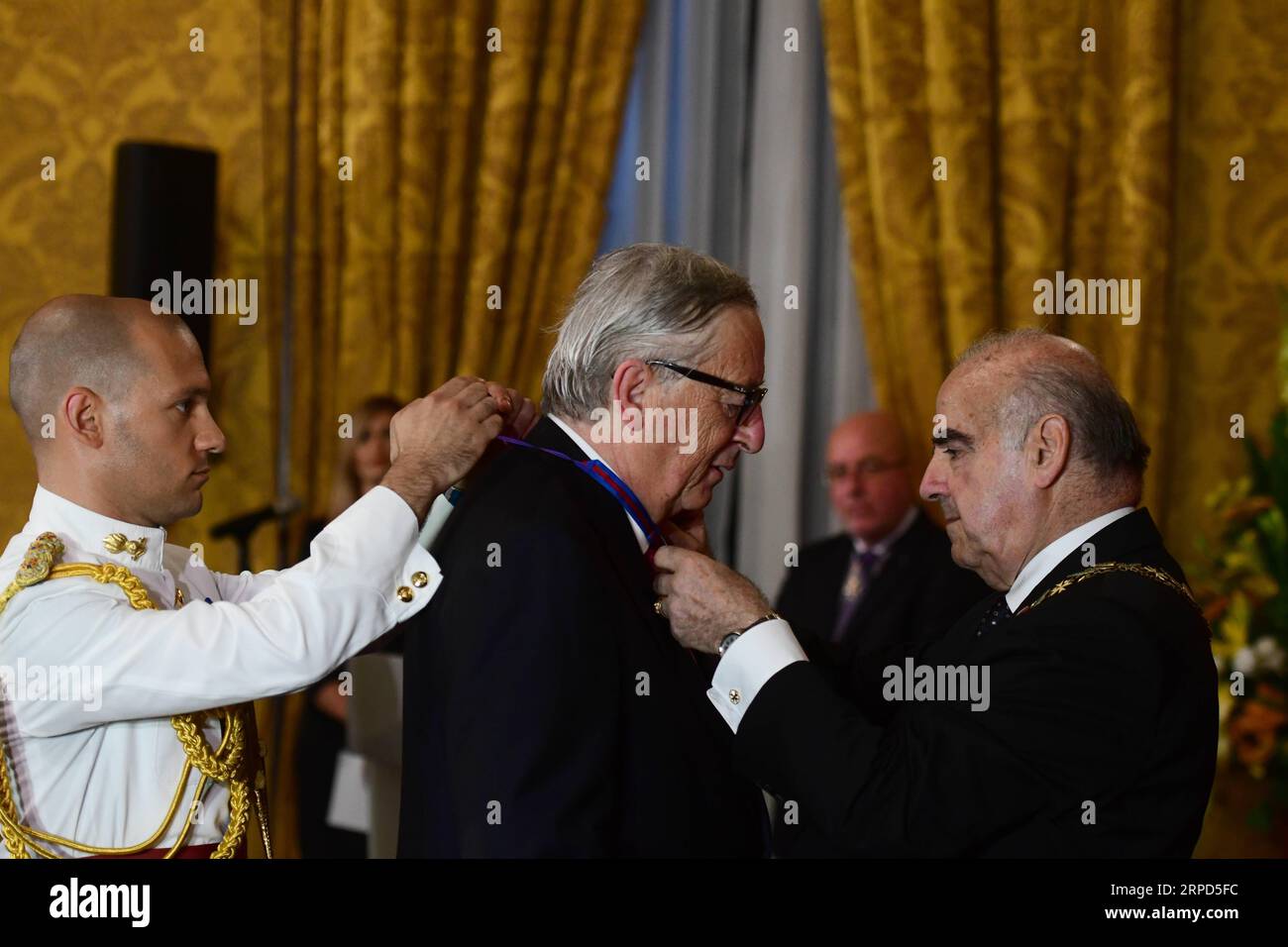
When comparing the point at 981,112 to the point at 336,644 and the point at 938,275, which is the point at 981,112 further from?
the point at 336,644

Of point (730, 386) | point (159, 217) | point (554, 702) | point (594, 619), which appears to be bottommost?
point (554, 702)

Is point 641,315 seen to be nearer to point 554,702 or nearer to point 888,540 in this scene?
point 554,702

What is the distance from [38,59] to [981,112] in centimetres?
333

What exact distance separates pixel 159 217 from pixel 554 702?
3417mm

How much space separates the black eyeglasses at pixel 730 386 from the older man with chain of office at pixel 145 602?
0.29 meters

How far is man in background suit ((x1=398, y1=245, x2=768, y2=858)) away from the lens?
1829 mm

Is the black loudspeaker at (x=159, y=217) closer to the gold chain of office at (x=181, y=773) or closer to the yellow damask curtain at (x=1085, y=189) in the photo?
the yellow damask curtain at (x=1085, y=189)

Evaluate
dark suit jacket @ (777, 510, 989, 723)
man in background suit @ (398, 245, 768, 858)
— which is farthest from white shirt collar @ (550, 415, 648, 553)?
dark suit jacket @ (777, 510, 989, 723)

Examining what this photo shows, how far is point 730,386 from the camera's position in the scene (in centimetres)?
217

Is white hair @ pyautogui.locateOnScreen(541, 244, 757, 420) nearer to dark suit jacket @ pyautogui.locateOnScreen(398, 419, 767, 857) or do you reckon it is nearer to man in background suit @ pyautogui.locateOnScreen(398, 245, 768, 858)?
man in background suit @ pyautogui.locateOnScreen(398, 245, 768, 858)

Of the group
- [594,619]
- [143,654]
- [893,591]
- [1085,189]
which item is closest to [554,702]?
[594,619]

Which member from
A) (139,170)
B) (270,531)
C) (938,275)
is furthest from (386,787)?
(938,275)

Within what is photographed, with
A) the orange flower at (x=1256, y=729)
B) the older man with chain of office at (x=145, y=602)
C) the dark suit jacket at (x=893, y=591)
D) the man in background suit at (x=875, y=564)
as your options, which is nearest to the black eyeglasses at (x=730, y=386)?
the older man with chain of office at (x=145, y=602)

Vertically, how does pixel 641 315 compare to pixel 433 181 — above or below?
below
